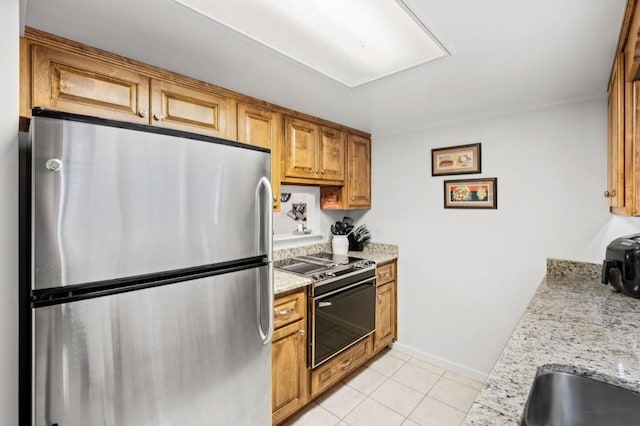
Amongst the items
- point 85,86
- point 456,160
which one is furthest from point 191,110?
point 456,160

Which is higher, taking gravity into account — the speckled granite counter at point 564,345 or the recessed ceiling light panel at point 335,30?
the recessed ceiling light panel at point 335,30

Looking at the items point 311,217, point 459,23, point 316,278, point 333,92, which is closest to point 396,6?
point 459,23

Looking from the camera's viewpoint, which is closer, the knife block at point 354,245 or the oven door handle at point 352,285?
the oven door handle at point 352,285

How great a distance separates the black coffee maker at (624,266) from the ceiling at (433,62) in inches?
38.8

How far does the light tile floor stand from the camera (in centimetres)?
203

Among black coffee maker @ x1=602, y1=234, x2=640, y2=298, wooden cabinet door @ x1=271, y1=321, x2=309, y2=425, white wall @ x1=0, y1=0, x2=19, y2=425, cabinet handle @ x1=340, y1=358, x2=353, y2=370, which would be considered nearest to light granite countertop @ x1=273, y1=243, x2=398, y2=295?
wooden cabinet door @ x1=271, y1=321, x2=309, y2=425

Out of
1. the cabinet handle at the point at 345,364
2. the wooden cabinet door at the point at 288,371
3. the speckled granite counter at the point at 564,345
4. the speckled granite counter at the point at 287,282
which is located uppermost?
the speckled granite counter at the point at 287,282

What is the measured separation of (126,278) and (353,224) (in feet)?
8.40

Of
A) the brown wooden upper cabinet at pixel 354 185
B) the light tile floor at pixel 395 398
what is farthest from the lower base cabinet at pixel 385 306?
the brown wooden upper cabinet at pixel 354 185

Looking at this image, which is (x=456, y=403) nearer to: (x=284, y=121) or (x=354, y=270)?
(x=354, y=270)

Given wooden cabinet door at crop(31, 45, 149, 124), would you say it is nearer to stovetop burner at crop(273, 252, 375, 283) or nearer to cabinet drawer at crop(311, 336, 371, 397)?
stovetop burner at crop(273, 252, 375, 283)

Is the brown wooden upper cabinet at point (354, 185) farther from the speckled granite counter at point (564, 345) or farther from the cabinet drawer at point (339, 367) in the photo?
the speckled granite counter at point (564, 345)

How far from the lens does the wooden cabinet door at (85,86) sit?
125cm

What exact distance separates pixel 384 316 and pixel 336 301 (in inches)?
33.9
